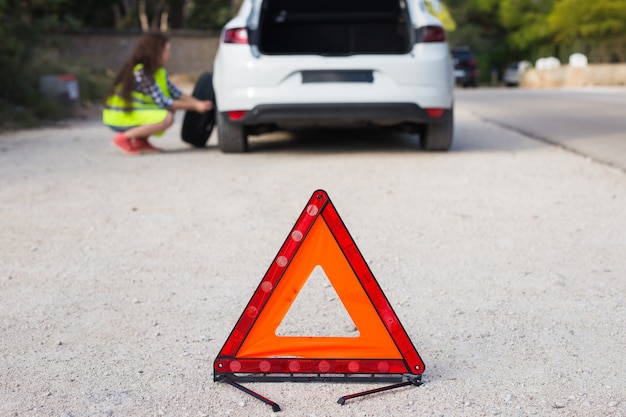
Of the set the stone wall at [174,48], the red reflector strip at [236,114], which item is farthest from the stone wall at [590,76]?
the red reflector strip at [236,114]

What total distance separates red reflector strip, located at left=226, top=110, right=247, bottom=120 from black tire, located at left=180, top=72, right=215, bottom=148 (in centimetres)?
122

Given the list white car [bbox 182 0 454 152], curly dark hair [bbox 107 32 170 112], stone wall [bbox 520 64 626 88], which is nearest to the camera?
white car [bbox 182 0 454 152]

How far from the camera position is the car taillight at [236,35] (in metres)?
7.55

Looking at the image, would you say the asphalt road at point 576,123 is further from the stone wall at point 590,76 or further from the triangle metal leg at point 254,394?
the stone wall at point 590,76

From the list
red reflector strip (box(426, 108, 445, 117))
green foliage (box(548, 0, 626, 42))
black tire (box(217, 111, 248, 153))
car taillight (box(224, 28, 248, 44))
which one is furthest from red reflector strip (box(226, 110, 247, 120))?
green foliage (box(548, 0, 626, 42))

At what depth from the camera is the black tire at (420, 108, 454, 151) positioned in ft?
26.0

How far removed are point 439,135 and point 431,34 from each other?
964 mm

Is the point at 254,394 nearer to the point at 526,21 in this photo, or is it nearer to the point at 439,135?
the point at 439,135

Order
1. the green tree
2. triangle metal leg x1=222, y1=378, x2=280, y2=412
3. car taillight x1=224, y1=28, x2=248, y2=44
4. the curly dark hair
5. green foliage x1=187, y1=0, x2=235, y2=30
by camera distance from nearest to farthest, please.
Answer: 1. triangle metal leg x1=222, y1=378, x2=280, y2=412
2. car taillight x1=224, y1=28, x2=248, y2=44
3. the curly dark hair
4. green foliage x1=187, y1=0, x2=235, y2=30
5. the green tree

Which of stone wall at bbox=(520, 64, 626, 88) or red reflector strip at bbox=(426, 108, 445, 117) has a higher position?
red reflector strip at bbox=(426, 108, 445, 117)

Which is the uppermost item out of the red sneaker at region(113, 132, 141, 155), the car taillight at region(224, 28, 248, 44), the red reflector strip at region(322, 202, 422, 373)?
the car taillight at region(224, 28, 248, 44)

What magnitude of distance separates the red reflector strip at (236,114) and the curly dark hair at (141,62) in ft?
3.79

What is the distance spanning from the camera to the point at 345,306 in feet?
8.64

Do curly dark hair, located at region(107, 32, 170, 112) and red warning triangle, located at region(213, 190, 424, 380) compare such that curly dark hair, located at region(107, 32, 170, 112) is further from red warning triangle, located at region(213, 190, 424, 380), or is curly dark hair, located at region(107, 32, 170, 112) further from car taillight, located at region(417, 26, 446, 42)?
red warning triangle, located at region(213, 190, 424, 380)
